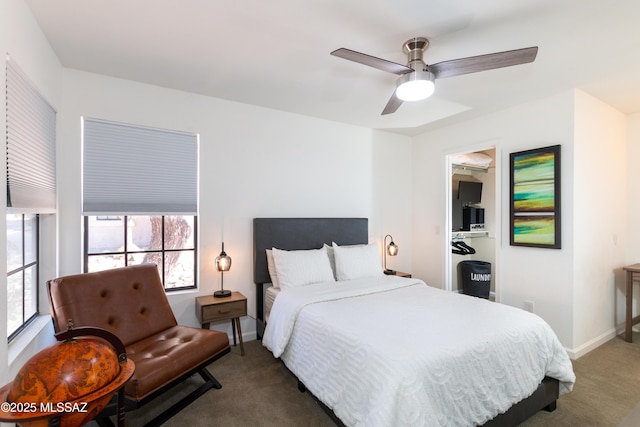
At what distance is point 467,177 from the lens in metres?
5.39

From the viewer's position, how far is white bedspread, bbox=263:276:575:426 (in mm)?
1485

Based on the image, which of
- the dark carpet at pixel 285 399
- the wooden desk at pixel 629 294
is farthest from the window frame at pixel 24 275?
the wooden desk at pixel 629 294

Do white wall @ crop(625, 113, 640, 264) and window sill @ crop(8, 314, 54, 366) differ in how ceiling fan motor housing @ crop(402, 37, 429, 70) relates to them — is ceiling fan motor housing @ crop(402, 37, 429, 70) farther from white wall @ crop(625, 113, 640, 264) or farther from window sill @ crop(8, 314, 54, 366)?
white wall @ crop(625, 113, 640, 264)

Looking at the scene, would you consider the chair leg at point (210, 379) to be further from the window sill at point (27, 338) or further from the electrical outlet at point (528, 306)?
the electrical outlet at point (528, 306)

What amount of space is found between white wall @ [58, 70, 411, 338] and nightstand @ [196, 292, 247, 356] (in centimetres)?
24

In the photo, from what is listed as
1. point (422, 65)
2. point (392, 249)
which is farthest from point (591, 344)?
point (422, 65)

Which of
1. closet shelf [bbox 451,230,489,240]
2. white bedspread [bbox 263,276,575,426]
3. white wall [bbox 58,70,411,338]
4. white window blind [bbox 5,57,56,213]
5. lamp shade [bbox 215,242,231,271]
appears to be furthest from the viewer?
closet shelf [bbox 451,230,489,240]

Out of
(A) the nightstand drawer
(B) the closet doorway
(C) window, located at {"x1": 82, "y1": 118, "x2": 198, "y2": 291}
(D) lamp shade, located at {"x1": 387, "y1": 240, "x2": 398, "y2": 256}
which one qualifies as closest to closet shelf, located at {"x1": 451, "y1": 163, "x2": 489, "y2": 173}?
(B) the closet doorway

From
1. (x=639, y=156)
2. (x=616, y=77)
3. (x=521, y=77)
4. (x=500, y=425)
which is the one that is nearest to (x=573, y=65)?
(x=521, y=77)

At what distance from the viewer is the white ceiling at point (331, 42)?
1.81 metres

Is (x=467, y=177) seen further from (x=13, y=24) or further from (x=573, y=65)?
(x=13, y=24)

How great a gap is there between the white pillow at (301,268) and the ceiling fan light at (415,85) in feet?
5.88

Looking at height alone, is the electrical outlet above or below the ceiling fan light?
below

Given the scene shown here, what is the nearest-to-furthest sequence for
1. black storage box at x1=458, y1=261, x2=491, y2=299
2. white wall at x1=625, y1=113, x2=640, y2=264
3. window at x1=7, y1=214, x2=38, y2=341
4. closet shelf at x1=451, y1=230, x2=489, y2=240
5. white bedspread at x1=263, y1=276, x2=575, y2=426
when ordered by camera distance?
white bedspread at x1=263, y1=276, x2=575, y2=426 → window at x1=7, y1=214, x2=38, y2=341 → white wall at x1=625, y1=113, x2=640, y2=264 → black storage box at x1=458, y1=261, x2=491, y2=299 → closet shelf at x1=451, y1=230, x2=489, y2=240
